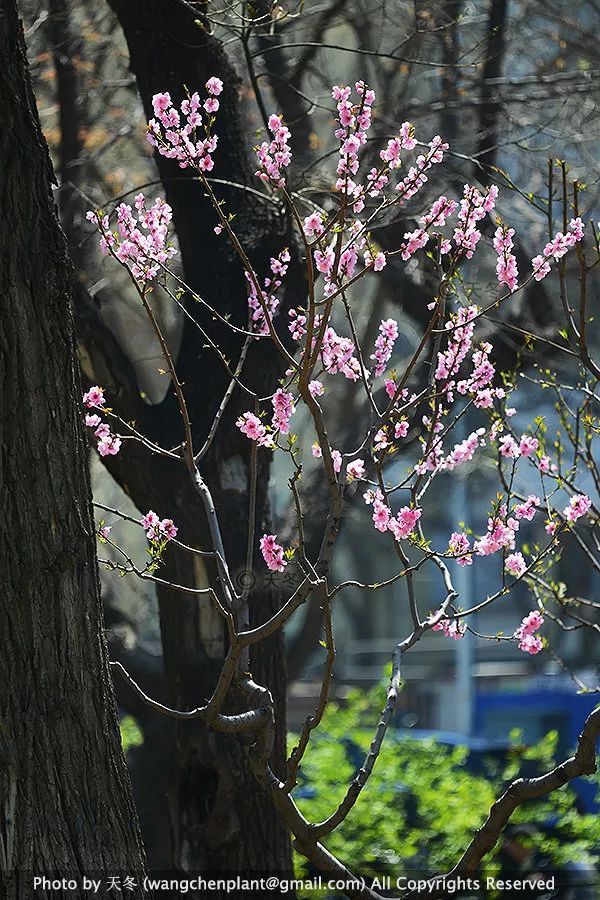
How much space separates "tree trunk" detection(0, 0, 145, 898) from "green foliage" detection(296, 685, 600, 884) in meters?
3.07

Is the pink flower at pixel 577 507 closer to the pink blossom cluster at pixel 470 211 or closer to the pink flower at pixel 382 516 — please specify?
the pink flower at pixel 382 516

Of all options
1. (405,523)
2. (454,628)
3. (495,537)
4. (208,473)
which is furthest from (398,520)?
(208,473)

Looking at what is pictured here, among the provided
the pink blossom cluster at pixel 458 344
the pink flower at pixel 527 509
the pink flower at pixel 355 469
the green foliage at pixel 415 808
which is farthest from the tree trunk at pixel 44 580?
the green foliage at pixel 415 808

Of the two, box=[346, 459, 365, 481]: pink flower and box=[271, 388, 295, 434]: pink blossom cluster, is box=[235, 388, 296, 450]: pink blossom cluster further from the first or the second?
box=[346, 459, 365, 481]: pink flower

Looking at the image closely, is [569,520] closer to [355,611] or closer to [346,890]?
[346,890]

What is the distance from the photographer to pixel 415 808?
7.17 m

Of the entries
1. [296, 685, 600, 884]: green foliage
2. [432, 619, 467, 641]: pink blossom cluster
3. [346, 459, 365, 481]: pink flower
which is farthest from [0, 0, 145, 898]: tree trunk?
[296, 685, 600, 884]: green foliage

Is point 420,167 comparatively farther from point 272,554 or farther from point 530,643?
point 530,643

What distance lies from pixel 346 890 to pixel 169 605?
184 centimetres

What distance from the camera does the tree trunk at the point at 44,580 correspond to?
278 cm

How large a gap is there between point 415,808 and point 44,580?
492 cm

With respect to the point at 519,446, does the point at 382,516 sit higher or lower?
lower

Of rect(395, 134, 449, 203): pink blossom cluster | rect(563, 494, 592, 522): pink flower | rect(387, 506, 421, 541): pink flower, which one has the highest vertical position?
rect(395, 134, 449, 203): pink blossom cluster

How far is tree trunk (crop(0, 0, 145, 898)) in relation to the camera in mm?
2783
